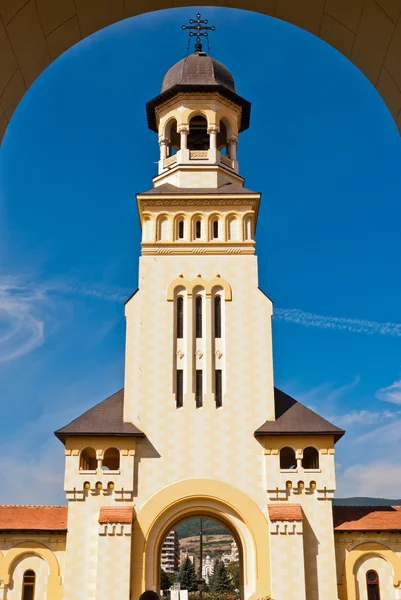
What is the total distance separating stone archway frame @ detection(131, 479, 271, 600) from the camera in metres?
25.6

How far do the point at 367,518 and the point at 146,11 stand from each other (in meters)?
27.0

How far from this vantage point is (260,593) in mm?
25156

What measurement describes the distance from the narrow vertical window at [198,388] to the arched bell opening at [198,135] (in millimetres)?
12109

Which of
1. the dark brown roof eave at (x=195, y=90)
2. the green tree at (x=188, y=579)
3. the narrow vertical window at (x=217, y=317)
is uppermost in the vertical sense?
the dark brown roof eave at (x=195, y=90)

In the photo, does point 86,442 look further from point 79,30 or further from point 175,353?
point 79,30

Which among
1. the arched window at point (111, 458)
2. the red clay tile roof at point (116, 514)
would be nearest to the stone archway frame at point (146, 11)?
the red clay tile roof at point (116, 514)

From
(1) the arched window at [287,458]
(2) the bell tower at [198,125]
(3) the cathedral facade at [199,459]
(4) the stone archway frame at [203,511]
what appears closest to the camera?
(4) the stone archway frame at [203,511]

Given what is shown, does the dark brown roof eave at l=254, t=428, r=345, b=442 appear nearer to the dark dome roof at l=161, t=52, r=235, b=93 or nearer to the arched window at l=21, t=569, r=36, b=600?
the arched window at l=21, t=569, r=36, b=600

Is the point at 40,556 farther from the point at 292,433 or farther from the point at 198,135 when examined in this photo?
the point at 198,135

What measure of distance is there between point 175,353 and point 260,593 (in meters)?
9.99

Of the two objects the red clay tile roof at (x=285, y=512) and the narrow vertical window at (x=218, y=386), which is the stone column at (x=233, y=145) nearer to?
the narrow vertical window at (x=218, y=386)

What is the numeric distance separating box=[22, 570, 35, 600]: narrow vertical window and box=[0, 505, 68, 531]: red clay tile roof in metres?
1.78

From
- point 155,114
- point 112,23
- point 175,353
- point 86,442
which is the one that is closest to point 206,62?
point 155,114

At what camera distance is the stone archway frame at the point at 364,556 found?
26969 mm
